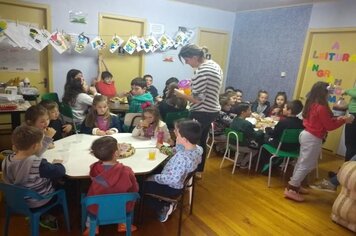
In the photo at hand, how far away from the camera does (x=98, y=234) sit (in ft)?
6.86

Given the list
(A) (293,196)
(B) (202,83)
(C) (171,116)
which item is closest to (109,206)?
(B) (202,83)

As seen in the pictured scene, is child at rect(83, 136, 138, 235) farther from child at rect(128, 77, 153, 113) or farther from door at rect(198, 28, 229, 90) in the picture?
door at rect(198, 28, 229, 90)

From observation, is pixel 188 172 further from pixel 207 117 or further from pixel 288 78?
pixel 288 78

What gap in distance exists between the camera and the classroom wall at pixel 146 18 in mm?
4418

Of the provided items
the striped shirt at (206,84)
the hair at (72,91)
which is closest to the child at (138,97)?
the hair at (72,91)

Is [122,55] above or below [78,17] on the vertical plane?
below

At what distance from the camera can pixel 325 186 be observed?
10.6ft

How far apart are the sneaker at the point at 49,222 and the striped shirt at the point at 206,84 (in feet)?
5.45

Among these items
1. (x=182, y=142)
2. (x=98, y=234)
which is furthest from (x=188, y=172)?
(x=98, y=234)

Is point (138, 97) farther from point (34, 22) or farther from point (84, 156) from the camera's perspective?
point (34, 22)

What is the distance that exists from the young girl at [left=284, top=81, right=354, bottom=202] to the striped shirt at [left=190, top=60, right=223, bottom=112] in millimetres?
1031

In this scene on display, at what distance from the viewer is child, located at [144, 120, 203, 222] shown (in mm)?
1968

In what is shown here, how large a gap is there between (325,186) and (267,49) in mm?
3199

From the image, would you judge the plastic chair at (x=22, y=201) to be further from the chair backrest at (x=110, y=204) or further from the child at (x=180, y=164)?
the child at (x=180, y=164)
